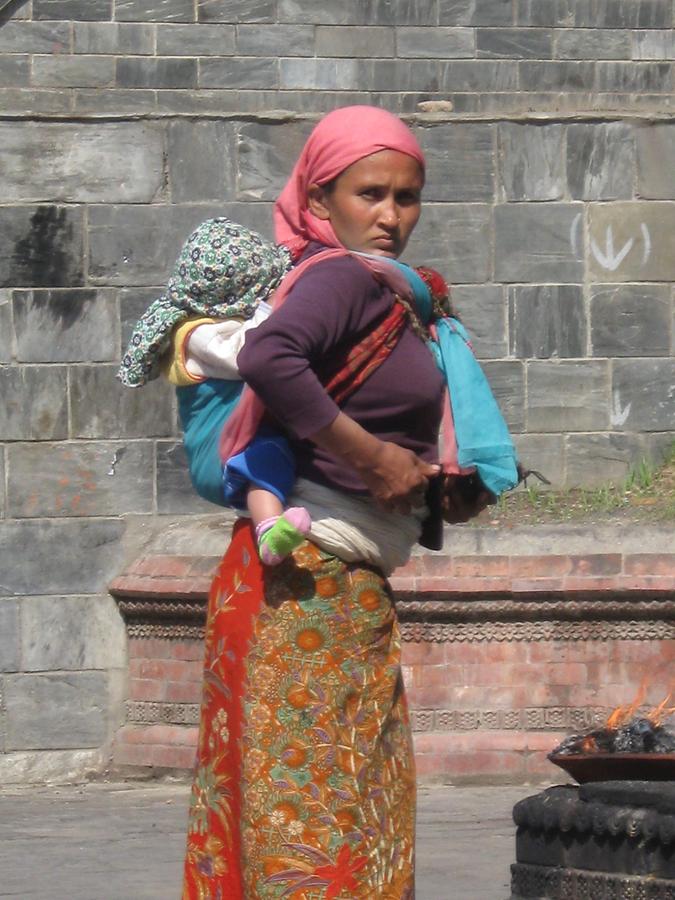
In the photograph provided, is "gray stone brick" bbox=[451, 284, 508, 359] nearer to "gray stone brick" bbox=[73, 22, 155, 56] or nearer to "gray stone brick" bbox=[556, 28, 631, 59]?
"gray stone brick" bbox=[556, 28, 631, 59]

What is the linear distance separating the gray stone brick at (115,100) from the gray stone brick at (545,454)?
2049 millimetres

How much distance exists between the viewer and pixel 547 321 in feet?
26.4

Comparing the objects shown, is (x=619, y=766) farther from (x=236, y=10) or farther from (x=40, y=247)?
(x=236, y=10)

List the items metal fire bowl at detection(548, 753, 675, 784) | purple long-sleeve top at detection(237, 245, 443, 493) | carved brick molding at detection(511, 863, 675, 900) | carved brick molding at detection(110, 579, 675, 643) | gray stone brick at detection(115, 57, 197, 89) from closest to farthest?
1. purple long-sleeve top at detection(237, 245, 443, 493)
2. carved brick molding at detection(511, 863, 675, 900)
3. metal fire bowl at detection(548, 753, 675, 784)
4. carved brick molding at detection(110, 579, 675, 643)
5. gray stone brick at detection(115, 57, 197, 89)

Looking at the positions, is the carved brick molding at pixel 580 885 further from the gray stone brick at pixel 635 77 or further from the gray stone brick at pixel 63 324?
the gray stone brick at pixel 635 77

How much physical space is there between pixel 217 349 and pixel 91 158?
4.58m

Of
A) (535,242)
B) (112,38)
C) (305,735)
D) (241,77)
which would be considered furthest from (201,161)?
(305,735)

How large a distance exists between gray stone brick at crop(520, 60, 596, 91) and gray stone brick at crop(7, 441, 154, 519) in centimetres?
227

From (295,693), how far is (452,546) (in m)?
4.04

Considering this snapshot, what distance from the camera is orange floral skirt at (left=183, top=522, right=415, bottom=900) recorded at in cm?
345

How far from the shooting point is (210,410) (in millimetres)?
3660

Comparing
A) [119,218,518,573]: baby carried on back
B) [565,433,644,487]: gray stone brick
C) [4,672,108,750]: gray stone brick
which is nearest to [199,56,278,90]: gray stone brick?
[565,433,644,487]: gray stone brick

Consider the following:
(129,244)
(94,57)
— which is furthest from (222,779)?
(94,57)

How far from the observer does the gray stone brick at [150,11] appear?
8.15 meters
